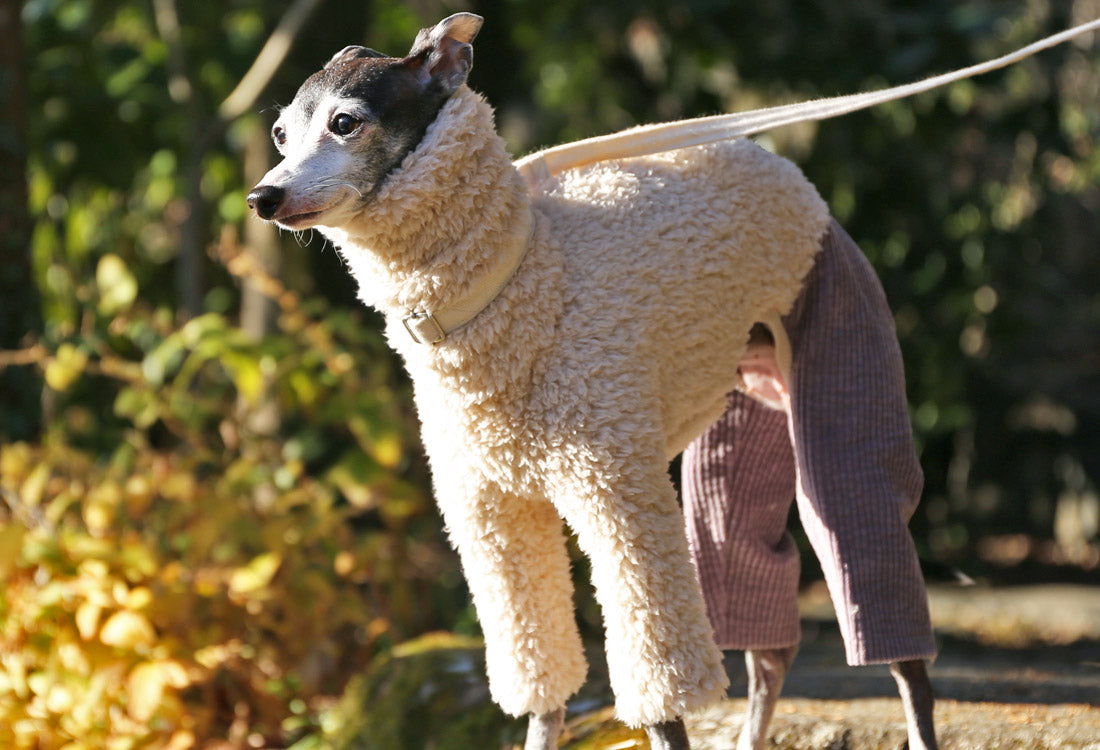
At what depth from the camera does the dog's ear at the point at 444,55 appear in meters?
1.74

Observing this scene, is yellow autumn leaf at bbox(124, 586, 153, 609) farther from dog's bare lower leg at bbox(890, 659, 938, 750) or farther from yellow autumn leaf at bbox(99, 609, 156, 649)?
dog's bare lower leg at bbox(890, 659, 938, 750)

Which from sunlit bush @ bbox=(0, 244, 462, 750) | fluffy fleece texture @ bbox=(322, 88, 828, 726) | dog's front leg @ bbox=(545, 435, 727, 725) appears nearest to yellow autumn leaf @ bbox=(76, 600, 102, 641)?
sunlit bush @ bbox=(0, 244, 462, 750)

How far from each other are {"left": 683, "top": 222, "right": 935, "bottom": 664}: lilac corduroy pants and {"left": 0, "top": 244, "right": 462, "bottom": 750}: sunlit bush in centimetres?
139

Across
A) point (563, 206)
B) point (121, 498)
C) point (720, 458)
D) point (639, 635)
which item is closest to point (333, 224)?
point (563, 206)

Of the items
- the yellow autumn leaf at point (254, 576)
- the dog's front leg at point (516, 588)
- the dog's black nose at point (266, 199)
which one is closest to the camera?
the dog's black nose at point (266, 199)

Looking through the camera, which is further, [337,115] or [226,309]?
[226,309]

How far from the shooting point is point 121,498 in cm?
335

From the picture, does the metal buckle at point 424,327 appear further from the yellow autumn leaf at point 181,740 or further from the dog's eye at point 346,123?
the yellow autumn leaf at point 181,740

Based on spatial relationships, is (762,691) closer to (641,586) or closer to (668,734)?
(668,734)

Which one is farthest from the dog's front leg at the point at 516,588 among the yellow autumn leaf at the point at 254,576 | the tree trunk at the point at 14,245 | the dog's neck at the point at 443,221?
the tree trunk at the point at 14,245

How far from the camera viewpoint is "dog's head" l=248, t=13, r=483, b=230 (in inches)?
63.6

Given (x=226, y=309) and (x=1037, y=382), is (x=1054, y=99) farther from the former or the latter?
(x=226, y=309)

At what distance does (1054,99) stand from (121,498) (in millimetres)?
3609

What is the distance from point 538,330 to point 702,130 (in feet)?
1.57
